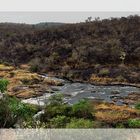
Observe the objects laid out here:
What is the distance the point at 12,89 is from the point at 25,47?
22.3 meters

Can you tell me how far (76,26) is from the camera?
Result: 58438 mm

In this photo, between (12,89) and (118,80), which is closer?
(12,89)

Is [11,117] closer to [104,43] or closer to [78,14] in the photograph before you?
[104,43]

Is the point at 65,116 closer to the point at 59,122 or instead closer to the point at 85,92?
the point at 59,122

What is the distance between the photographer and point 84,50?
4759cm

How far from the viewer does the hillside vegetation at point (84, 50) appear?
40875mm

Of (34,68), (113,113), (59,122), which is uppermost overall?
(59,122)

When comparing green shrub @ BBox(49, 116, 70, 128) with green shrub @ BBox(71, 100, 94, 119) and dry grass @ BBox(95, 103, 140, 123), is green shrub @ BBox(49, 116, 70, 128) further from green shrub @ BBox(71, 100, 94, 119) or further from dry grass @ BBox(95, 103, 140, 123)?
dry grass @ BBox(95, 103, 140, 123)

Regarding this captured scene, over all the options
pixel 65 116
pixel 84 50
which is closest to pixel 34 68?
pixel 84 50

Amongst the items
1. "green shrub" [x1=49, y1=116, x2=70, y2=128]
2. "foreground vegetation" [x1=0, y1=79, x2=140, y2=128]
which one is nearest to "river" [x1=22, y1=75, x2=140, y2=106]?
"foreground vegetation" [x1=0, y1=79, x2=140, y2=128]

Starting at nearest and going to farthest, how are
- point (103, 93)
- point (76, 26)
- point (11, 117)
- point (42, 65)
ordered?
point (11, 117)
point (103, 93)
point (42, 65)
point (76, 26)

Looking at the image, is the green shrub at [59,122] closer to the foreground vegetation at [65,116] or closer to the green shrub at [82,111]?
the foreground vegetation at [65,116]

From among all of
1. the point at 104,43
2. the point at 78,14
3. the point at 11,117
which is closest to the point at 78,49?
the point at 104,43

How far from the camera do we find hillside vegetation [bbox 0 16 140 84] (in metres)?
40.9
